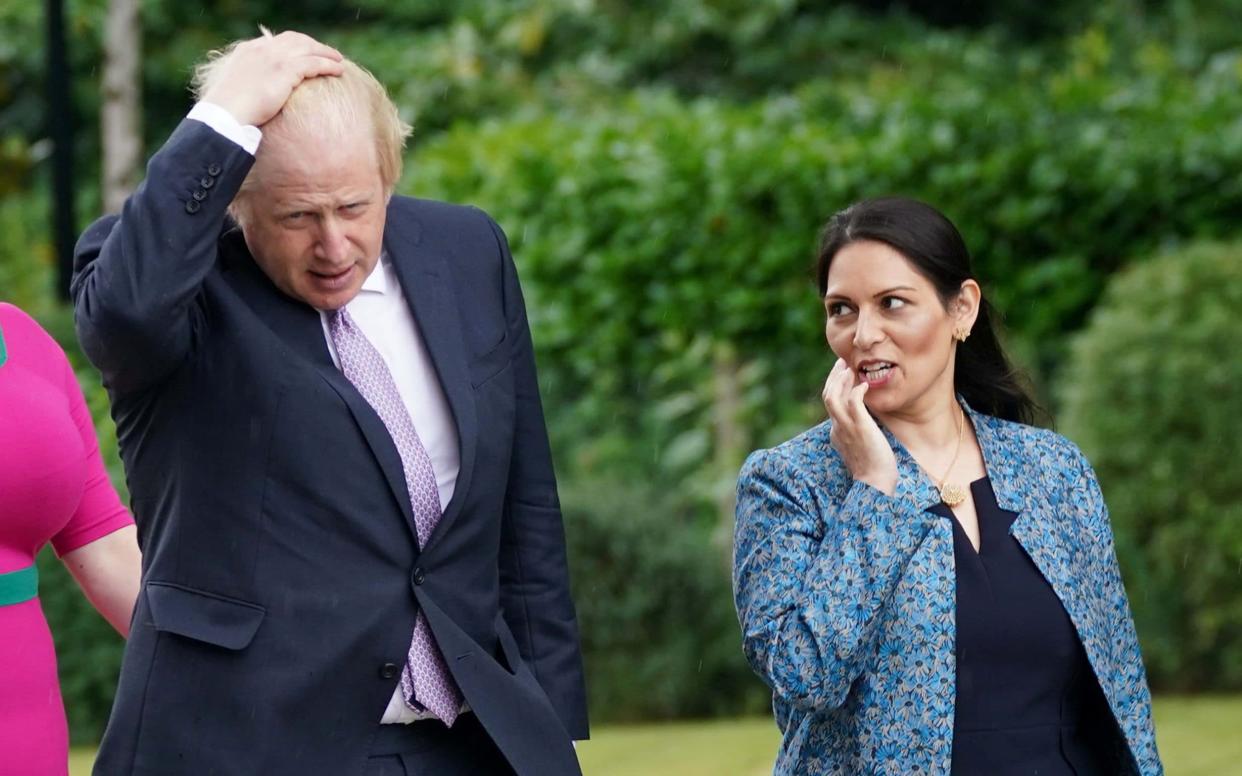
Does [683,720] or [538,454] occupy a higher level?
[538,454]

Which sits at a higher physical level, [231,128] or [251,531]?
[231,128]

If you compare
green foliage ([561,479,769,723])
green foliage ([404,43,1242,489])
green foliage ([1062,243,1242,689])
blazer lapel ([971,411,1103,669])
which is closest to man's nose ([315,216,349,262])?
blazer lapel ([971,411,1103,669])

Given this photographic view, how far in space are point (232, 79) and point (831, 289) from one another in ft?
3.75

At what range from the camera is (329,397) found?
2.67m

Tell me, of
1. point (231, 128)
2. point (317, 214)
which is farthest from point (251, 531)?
point (231, 128)

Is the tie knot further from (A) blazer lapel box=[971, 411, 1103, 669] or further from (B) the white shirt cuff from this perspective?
(A) blazer lapel box=[971, 411, 1103, 669]

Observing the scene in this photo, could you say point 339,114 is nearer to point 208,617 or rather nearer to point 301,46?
point 301,46

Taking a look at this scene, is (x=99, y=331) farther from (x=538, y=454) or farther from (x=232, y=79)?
(x=538, y=454)

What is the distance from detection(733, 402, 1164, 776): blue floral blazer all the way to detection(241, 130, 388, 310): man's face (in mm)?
864

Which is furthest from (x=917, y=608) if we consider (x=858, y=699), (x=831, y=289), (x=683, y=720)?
(x=683, y=720)

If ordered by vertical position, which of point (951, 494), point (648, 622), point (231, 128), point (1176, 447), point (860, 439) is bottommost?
point (648, 622)

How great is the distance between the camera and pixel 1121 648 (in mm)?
3164

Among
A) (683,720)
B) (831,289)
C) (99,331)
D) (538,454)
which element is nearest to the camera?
(99,331)

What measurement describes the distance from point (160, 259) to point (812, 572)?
119 centimetres
